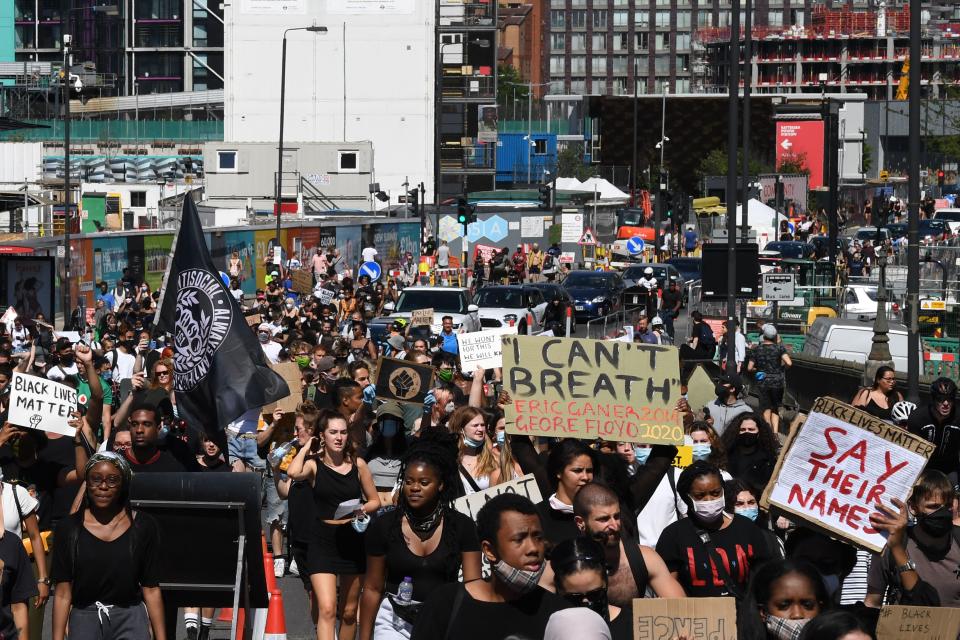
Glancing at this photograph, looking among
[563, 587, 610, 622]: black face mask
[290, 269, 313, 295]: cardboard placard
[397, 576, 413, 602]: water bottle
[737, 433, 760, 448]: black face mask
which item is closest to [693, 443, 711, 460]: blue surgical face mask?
[737, 433, 760, 448]: black face mask

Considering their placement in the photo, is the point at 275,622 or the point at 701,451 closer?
the point at 275,622

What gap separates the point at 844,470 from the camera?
301 inches

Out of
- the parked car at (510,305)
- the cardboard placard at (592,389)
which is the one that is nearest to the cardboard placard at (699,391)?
the cardboard placard at (592,389)

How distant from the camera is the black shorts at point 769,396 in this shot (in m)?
18.8

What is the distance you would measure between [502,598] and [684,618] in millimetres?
836

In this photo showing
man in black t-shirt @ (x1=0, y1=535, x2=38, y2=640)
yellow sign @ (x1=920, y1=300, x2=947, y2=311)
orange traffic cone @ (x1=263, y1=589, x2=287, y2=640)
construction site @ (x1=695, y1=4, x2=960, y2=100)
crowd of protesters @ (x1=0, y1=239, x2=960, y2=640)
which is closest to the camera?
crowd of protesters @ (x1=0, y1=239, x2=960, y2=640)

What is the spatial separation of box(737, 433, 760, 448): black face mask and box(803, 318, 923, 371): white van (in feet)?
42.3

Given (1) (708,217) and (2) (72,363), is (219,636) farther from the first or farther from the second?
(1) (708,217)

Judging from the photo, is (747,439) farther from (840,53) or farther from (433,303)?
(840,53)

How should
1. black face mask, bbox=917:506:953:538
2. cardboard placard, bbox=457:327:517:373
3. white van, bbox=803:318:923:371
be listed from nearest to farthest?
black face mask, bbox=917:506:953:538 → cardboard placard, bbox=457:327:517:373 → white van, bbox=803:318:923:371

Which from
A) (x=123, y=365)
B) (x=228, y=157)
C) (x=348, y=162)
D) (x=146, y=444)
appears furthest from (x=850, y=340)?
(x=228, y=157)

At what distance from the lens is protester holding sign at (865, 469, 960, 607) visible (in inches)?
278

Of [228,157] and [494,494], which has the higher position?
[228,157]

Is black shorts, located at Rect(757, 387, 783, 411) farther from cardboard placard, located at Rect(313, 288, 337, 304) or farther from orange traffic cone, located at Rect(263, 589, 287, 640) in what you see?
cardboard placard, located at Rect(313, 288, 337, 304)
